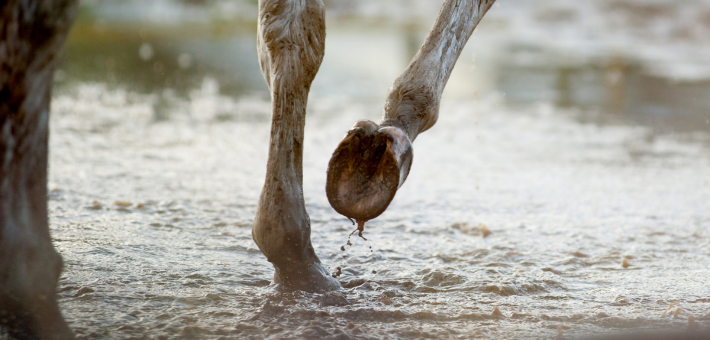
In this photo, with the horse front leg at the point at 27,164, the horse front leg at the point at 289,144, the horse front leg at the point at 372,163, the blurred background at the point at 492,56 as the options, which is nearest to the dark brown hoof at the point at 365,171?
the horse front leg at the point at 372,163

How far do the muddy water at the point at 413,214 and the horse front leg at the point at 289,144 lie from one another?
0.13 meters

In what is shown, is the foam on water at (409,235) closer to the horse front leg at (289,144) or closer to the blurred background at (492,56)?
the horse front leg at (289,144)

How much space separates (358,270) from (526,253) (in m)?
0.87

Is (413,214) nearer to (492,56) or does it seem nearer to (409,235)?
(409,235)

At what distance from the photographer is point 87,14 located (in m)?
14.9

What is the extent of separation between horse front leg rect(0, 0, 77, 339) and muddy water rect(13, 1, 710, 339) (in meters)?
0.19

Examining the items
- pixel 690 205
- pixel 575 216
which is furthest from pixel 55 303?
pixel 690 205

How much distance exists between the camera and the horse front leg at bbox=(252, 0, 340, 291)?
2.56 metres

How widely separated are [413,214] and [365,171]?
146 centimetres

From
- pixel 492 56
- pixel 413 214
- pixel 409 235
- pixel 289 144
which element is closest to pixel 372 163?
pixel 289 144

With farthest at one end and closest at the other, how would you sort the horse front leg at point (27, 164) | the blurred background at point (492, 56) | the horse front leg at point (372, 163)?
1. the blurred background at point (492, 56)
2. the horse front leg at point (372, 163)
3. the horse front leg at point (27, 164)

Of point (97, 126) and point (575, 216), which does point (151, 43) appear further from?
point (575, 216)

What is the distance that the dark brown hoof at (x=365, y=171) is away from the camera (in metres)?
2.48

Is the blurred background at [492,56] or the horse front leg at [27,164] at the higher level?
the blurred background at [492,56]
